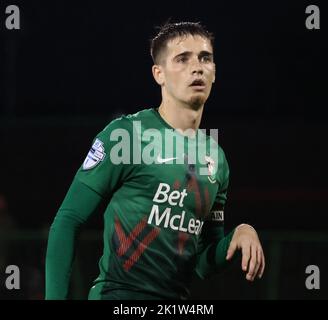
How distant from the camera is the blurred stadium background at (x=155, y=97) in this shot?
9.59 meters

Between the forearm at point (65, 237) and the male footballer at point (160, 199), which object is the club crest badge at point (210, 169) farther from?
the forearm at point (65, 237)

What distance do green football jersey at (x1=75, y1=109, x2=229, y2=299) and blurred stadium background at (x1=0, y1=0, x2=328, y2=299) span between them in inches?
177

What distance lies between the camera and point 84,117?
32.3 ft

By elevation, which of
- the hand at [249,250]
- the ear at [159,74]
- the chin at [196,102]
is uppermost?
the ear at [159,74]

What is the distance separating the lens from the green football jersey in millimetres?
4293

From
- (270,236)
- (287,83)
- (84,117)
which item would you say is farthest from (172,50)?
(287,83)

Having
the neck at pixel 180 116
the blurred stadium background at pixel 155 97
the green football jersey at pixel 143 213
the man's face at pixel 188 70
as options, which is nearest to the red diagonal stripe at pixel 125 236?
the green football jersey at pixel 143 213

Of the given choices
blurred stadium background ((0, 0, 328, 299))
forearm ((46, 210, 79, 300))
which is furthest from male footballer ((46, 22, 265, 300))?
blurred stadium background ((0, 0, 328, 299))

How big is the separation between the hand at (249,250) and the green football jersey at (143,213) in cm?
26

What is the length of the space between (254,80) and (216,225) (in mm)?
6092

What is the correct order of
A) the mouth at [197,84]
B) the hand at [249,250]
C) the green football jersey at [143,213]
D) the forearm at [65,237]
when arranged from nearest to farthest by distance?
the hand at [249,250] → the forearm at [65,237] → the green football jersey at [143,213] → the mouth at [197,84]

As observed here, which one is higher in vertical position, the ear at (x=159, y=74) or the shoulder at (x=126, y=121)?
the ear at (x=159, y=74)

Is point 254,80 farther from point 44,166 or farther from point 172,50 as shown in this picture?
point 172,50

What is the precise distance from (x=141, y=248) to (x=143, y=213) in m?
0.18
